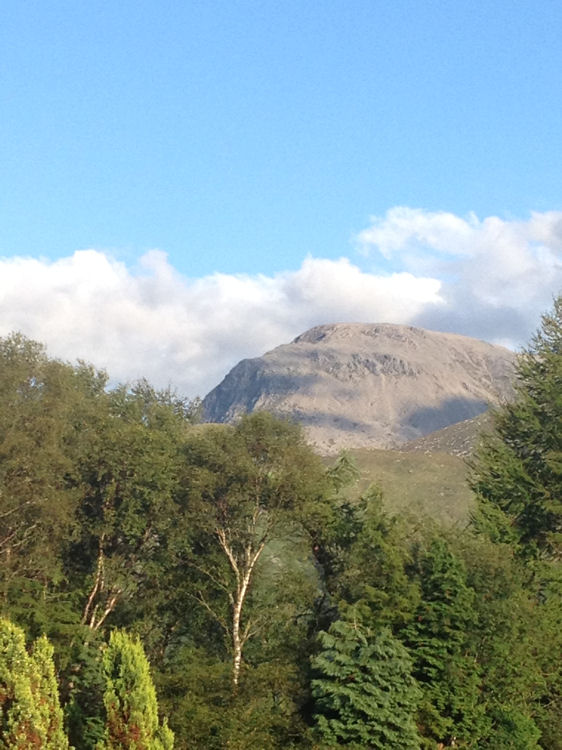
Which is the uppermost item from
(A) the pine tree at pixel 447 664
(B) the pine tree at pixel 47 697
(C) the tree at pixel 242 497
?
(C) the tree at pixel 242 497

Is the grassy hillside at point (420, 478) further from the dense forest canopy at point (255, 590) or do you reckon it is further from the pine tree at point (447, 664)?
the pine tree at point (447, 664)

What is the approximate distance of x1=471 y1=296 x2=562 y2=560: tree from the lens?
4925 centimetres

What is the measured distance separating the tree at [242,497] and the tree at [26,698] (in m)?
16.6

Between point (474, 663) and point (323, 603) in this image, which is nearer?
point (474, 663)

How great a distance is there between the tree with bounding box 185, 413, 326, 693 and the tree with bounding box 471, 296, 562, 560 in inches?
548

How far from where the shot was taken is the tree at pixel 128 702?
2170 centimetres

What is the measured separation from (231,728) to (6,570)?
1317cm

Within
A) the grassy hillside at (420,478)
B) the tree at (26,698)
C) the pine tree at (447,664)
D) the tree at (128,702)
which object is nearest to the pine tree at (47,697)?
the tree at (26,698)

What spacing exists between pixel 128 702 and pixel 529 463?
120 ft

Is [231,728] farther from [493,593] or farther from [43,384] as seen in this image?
[43,384]

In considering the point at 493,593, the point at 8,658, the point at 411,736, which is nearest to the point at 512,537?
the point at 493,593

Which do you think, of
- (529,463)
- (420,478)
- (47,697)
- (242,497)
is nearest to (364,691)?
(242,497)

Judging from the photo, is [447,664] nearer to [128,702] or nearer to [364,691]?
[364,691]

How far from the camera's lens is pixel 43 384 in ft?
117
